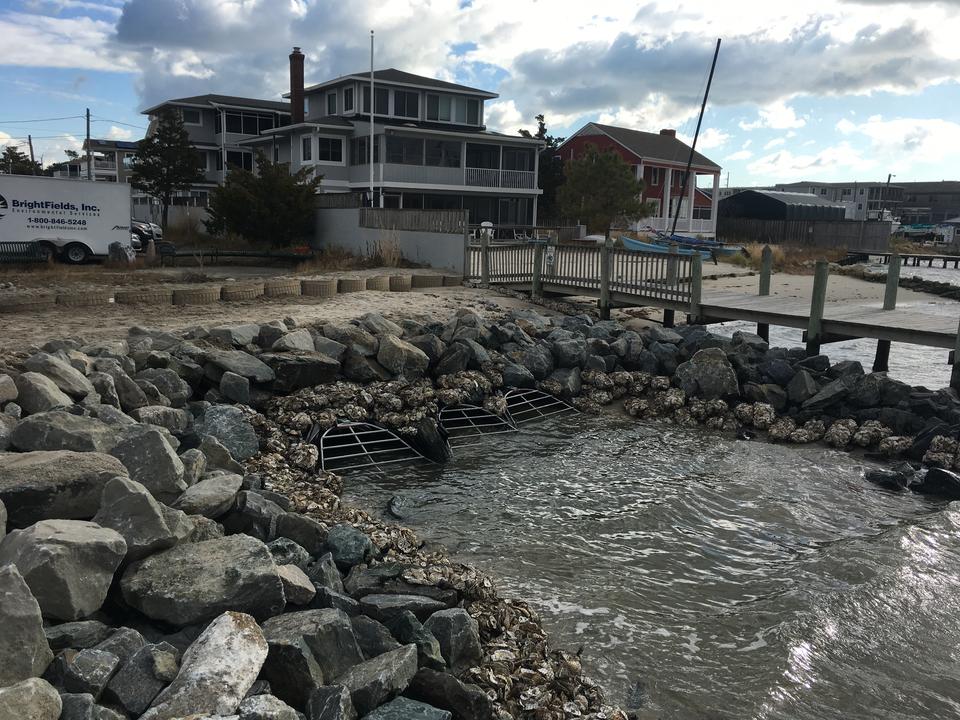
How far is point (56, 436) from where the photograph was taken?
21.4ft

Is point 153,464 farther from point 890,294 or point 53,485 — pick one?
point 890,294

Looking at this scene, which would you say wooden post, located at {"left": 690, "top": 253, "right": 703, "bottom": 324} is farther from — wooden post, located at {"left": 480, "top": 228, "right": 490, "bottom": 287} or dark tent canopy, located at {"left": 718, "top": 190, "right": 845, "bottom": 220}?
dark tent canopy, located at {"left": 718, "top": 190, "right": 845, "bottom": 220}

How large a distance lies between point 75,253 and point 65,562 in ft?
73.2

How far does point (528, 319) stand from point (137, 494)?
11.8 metres

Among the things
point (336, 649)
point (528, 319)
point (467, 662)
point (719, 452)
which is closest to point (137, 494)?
point (336, 649)

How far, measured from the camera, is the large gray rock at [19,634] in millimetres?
3803

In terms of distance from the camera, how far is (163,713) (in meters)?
3.70

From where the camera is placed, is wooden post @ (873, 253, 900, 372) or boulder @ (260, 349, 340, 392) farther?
wooden post @ (873, 253, 900, 372)

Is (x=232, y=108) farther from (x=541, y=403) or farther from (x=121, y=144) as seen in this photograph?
(x=541, y=403)

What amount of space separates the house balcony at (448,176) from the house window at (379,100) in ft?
10.8

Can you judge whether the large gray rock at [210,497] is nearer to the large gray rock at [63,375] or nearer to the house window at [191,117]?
the large gray rock at [63,375]

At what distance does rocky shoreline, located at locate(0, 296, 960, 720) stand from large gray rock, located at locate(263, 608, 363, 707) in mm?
11

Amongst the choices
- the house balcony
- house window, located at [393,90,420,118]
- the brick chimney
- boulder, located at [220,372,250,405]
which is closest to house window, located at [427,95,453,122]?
house window, located at [393,90,420,118]

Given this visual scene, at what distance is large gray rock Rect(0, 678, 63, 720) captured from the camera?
3456mm
